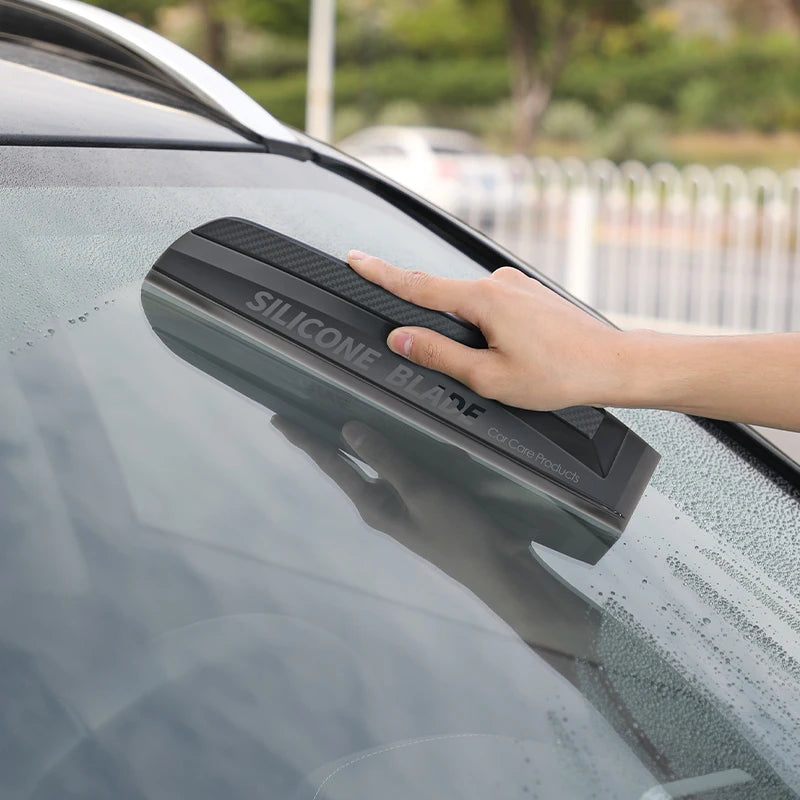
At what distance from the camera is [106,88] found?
133cm

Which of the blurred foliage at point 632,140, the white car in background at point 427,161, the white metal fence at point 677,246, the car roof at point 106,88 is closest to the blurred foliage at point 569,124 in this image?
the blurred foliage at point 632,140

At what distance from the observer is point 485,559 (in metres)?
0.93

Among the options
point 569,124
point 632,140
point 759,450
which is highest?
point 759,450

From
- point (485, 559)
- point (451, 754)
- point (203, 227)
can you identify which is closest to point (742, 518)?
point (485, 559)

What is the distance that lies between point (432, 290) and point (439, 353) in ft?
0.23

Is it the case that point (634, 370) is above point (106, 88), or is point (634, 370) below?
below

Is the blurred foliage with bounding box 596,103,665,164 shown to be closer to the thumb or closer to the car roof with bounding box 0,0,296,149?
the car roof with bounding box 0,0,296,149

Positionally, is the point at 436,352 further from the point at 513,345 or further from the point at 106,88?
the point at 106,88

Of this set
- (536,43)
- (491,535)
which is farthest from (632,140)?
(491,535)

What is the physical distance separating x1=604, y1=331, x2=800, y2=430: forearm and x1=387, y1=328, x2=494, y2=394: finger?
0.56 ft

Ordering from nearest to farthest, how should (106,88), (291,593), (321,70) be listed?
(291,593)
(106,88)
(321,70)

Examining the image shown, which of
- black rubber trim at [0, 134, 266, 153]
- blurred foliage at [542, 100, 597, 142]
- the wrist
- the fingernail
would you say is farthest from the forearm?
blurred foliage at [542, 100, 597, 142]

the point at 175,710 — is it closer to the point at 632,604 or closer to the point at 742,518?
the point at 632,604

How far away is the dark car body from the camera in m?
0.78
